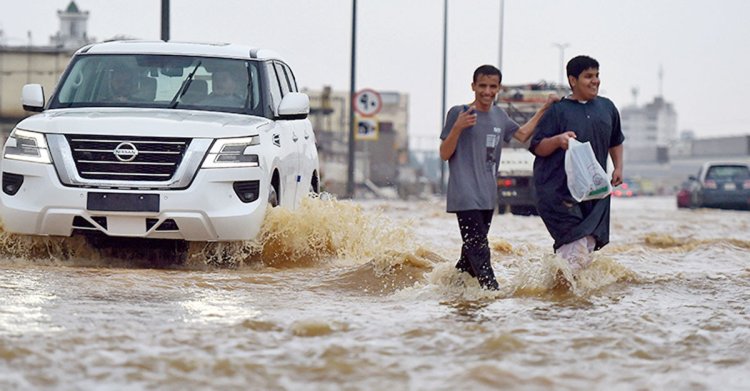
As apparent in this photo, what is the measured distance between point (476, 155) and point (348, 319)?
1.56m

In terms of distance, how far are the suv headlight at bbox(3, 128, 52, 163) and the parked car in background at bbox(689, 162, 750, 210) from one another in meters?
29.7

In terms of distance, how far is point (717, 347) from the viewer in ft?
24.6

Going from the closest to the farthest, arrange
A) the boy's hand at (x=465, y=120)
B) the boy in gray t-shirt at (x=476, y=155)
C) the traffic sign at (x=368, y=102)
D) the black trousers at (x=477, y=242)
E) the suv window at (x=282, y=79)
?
1. the boy's hand at (x=465, y=120)
2. the boy in gray t-shirt at (x=476, y=155)
3. the black trousers at (x=477, y=242)
4. the suv window at (x=282, y=79)
5. the traffic sign at (x=368, y=102)

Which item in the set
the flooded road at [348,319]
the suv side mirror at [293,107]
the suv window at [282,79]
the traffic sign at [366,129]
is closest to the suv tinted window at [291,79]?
the suv window at [282,79]

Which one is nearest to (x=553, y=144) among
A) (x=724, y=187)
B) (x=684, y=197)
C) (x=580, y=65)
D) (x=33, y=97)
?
(x=580, y=65)

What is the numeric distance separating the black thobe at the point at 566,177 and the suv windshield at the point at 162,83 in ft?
10.4

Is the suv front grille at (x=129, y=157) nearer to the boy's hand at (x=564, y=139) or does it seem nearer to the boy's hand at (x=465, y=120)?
the boy's hand at (x=465, y=120)

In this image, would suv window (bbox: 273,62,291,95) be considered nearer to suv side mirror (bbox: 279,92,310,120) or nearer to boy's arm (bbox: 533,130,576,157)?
suv side mirror (bbox: 279,92,310,120)

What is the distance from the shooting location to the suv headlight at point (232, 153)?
36.3ft

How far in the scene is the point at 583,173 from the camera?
9.42m

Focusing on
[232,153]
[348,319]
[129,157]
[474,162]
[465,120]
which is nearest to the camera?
[348,319]

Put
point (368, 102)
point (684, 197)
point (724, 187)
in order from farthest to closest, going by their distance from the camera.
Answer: point (684, 197)
point (724, 187)
point (368, 102)

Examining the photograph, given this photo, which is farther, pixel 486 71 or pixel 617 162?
pixel 617 162

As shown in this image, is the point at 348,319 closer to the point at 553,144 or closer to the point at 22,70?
the point at 553,144
